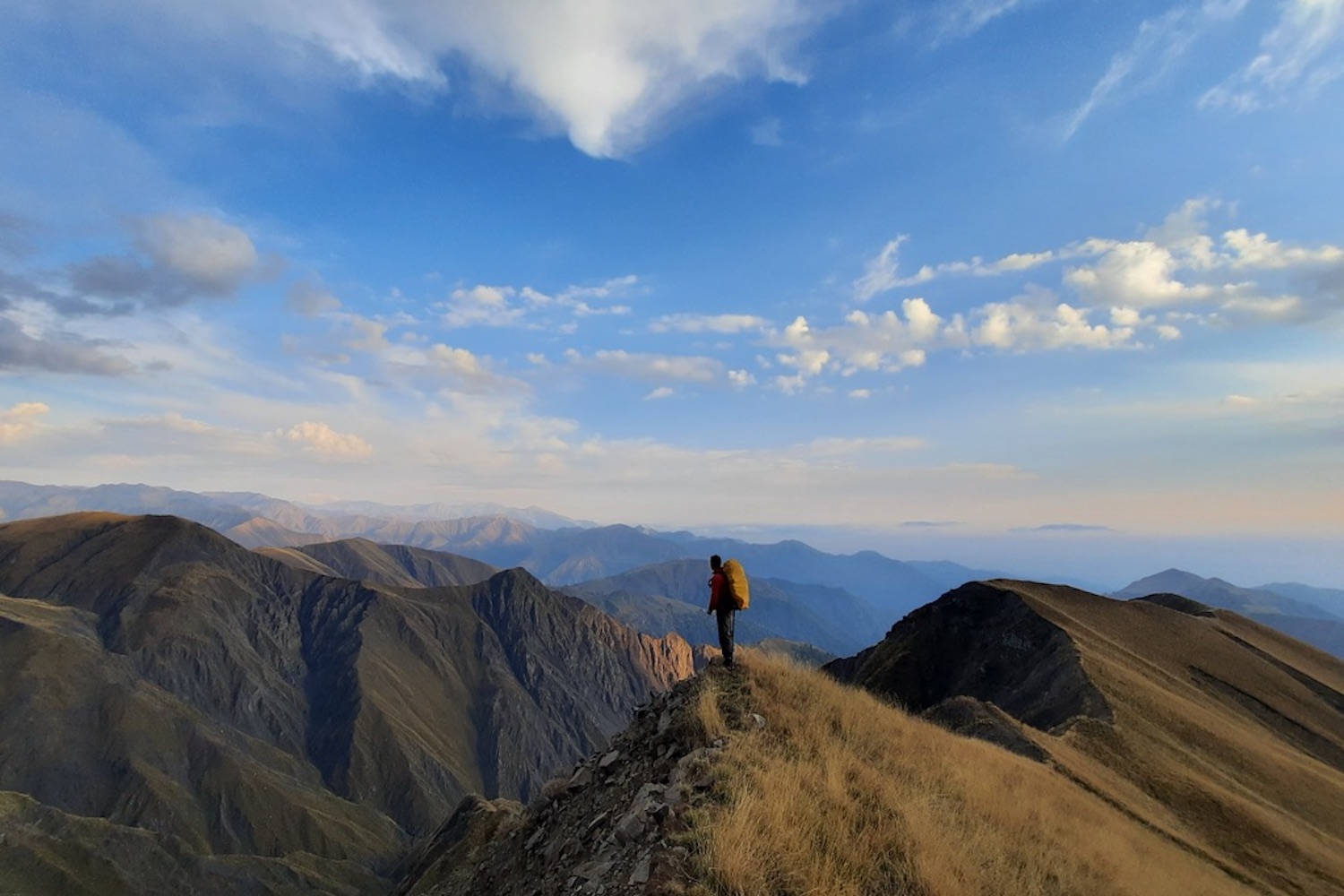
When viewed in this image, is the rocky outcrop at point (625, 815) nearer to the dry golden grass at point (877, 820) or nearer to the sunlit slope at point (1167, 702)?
the dry golden grass at point (877, 820)

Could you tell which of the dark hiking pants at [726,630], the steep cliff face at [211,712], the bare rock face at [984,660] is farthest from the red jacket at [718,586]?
the steep cliff face at [211,712]

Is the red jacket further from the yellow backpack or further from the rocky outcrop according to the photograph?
the rocky outcrop

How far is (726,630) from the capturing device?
13.6 m

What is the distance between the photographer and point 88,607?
157875 millimetres

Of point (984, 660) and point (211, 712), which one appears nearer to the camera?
point (984, 660)

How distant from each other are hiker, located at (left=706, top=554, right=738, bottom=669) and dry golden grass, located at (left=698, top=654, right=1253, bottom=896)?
0.58 meters

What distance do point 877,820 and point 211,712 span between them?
180m

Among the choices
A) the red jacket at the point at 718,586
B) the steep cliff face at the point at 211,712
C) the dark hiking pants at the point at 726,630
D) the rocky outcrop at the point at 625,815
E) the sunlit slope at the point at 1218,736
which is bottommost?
the steep cliff face at the point at 211,712

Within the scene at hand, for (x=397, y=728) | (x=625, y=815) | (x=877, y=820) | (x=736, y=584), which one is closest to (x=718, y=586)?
(x=736, y=584)

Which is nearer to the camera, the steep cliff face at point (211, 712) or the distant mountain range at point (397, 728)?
the distant mountain range at point (397, 728)

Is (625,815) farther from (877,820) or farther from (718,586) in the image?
(718,586)

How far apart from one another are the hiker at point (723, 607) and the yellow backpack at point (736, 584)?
0.19ft

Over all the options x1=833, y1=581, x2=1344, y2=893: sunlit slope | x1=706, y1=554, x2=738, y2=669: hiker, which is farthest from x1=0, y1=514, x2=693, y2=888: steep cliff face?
x1=706, y1=554, x2=738, y2=669: hiker

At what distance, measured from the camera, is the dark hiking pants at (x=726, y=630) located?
44.6 ft
